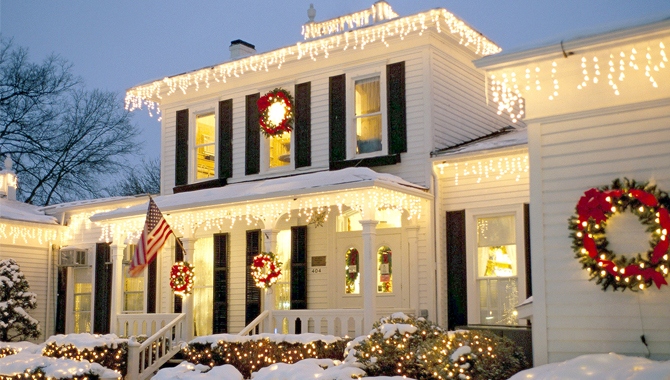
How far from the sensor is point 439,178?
1295 centimetres

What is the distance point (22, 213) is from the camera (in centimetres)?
1802

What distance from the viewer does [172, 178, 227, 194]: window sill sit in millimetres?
Result: 15648

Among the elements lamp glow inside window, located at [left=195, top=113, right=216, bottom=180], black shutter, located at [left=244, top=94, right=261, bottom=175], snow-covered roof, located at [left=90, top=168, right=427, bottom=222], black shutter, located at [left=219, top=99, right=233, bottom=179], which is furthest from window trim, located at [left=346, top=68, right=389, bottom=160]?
lamp glow inside window, located at [left=195, top=113, right=216, bottom=180]

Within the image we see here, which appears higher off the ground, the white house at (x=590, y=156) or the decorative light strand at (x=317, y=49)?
the decorative light strand at (x=317, y=49)

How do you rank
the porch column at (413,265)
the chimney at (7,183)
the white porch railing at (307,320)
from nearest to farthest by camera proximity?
the white porch railing at (307,320) → the porch column at (413,265) → the chimney at (7,183)

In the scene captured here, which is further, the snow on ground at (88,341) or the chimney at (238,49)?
the chimney at (238,49)

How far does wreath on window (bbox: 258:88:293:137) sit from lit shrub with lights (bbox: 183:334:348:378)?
4425mm

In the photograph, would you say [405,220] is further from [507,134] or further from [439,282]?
[507,134]

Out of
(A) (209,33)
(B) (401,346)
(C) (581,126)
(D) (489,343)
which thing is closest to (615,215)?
(C) (581,126)

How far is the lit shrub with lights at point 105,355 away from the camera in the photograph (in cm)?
1277

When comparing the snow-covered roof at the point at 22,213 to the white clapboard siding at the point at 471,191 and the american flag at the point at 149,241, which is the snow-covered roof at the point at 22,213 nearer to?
the american flag at the point at 149,241

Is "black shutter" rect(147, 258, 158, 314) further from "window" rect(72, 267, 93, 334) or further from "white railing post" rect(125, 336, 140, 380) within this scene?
"white railing post" rect(125, 336, 140, 380)

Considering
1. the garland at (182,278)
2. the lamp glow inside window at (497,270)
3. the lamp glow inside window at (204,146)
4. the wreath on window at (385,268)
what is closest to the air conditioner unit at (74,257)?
the lamp glow inside window at (204,146)

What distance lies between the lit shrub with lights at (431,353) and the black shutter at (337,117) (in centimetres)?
503
